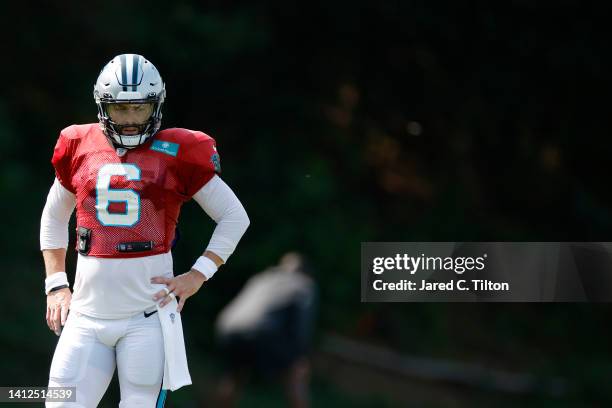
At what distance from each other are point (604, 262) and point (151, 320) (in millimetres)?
5035

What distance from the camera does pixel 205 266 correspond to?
424cm

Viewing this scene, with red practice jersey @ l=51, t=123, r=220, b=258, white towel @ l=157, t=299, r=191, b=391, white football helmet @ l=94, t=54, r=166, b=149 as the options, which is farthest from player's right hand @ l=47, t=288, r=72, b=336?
white football helmet @ l=94, t=54, r=166, b=149

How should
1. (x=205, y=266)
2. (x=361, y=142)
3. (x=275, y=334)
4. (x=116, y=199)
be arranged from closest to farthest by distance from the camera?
1. (x=116, y=199)
2. (x=205, y=266)
3. (x=275, y=334)
4. (x=361, y=142)

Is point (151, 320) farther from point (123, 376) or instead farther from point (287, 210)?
point (287, 210)

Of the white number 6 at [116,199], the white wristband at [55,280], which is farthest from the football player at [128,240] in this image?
the white wristband at [55,280]

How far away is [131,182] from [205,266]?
1.39 feet

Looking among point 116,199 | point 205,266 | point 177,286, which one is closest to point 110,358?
point 177,286

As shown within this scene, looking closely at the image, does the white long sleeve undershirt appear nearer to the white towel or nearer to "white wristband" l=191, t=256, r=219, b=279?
"white wristband" l=191, t=256, r=219, b=279

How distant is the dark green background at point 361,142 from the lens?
10.2 metres

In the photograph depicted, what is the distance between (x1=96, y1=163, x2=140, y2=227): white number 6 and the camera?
4.09 meters

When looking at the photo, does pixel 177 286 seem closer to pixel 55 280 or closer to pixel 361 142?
pixel 55 280

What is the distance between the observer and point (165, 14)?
34.0 ft

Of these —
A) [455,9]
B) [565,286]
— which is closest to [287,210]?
[455,9]

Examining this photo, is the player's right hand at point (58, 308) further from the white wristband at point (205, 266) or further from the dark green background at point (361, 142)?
the dark green background at point (361, 142)
